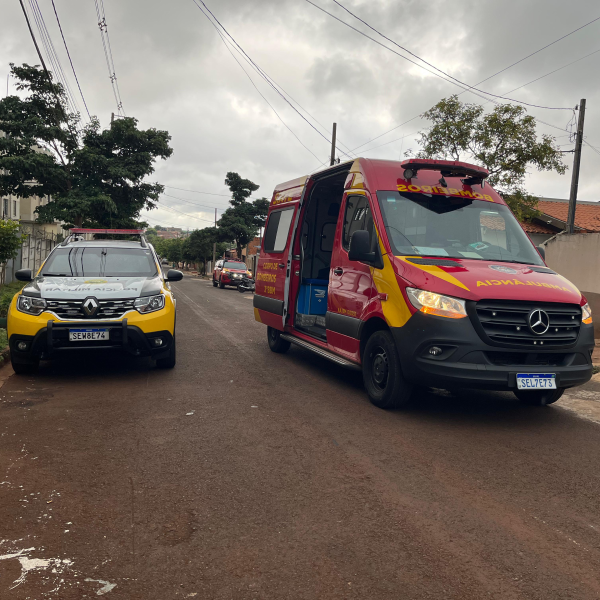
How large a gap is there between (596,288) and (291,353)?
27.1ft

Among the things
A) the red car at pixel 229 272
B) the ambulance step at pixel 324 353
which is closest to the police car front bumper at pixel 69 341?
the ambulance step at pixel 324 353

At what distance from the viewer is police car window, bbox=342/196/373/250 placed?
636 cm

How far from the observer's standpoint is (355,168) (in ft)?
22.5

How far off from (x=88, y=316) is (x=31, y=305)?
25.5 inches

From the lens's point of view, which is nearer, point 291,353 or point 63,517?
point 63,517

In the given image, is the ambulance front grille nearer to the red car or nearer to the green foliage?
the green foliage

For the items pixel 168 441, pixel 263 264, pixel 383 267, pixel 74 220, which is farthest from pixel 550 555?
pixel 74 220

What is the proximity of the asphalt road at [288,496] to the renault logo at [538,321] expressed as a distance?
93cm

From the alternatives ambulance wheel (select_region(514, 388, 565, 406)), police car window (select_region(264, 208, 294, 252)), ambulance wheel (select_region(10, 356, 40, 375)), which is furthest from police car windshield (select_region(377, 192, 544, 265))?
ambulance wheel (select_region(10, 356, 40, 375))

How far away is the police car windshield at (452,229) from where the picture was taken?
597 cm

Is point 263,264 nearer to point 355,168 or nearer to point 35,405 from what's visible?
A: point 355,168

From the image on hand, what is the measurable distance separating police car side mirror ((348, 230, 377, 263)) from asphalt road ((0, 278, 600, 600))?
4.99 feet

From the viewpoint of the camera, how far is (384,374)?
5.75 meters

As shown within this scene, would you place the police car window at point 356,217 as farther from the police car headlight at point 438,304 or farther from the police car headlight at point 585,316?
the police car headlight at point 585,316
